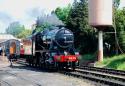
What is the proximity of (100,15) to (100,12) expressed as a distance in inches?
10.9

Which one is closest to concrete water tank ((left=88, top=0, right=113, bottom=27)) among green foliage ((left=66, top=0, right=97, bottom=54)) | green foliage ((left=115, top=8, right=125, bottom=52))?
green foliage ((left=115, top=8, right=125, bottom=52))

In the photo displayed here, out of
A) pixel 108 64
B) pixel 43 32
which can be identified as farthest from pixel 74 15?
pixel 43 32

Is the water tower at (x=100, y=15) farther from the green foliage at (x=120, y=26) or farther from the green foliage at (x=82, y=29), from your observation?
the green foliage at (x=82, y=29)

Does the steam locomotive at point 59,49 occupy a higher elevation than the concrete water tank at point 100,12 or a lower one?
lower

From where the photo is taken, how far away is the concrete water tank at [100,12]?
32.5 m

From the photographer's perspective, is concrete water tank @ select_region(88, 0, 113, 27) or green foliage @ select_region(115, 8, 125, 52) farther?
green foliage @ select_region(115, 8, 125, 52)

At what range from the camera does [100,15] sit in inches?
1282

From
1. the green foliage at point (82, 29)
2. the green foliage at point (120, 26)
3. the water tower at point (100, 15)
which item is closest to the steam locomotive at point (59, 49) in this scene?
the water tower at point (100, 15)

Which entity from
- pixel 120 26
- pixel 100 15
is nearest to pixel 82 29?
pixel 120 26

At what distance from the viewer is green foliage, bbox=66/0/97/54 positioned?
137ft

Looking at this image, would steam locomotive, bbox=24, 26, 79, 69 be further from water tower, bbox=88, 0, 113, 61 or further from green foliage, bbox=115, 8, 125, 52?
green foliage, bbox=115, 8, 125, 52

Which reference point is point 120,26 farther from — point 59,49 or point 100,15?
point 59,49

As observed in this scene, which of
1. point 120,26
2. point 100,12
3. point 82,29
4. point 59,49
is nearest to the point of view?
point 59,49

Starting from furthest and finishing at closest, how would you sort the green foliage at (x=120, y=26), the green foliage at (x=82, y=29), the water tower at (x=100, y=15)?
the green foliage at (x=82, y=29) < the green foliage at (x=120, y=26) < the water tower at (x=100, y=15)
